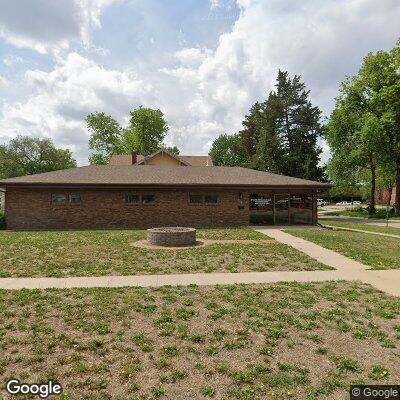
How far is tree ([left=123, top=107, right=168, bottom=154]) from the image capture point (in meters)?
65.4

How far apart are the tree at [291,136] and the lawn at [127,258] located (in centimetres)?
2791

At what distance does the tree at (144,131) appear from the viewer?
65.4m

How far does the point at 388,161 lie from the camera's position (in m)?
38.0

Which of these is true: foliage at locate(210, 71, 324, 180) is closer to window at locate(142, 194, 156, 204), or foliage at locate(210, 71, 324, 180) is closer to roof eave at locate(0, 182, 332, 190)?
roof eave at locate(0, 182, 332, 190)

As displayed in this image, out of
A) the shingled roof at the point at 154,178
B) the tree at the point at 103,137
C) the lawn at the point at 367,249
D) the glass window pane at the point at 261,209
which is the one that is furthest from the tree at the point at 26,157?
the lawn at the point at 367,249

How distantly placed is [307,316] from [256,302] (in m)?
1.14

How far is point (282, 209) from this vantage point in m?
24.2

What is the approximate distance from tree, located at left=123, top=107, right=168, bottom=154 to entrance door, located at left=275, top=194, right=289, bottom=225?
4441 cm

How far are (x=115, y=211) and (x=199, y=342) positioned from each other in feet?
59.0

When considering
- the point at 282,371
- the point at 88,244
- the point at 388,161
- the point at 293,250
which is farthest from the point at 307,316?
the point at 388,161

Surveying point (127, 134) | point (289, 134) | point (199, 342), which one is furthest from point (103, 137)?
point (199, 342)

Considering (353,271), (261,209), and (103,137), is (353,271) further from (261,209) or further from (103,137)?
(103,137)

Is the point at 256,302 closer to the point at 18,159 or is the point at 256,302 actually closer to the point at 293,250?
the point at 293,250

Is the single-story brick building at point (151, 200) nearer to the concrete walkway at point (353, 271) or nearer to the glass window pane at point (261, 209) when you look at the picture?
the glass window pane at point (261, 209)
